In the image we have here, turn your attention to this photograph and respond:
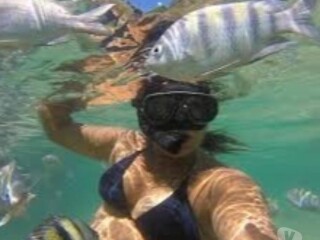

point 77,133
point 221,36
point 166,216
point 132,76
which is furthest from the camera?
point 132,76

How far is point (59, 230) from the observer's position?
12.1 feet

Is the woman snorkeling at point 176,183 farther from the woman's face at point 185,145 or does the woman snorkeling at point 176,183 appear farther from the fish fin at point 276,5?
the fish fin at point 276,5

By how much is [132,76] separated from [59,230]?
973 centimetres

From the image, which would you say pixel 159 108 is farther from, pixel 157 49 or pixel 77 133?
pixel 77 133

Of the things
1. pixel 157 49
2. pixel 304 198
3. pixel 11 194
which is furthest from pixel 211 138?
pixel 304 198

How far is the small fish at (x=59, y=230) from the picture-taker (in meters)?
3.67

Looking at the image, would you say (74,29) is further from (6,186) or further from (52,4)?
(6,186)

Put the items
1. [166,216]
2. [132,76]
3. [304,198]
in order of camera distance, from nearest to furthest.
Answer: [166,216] < [132,76] < [304,198]

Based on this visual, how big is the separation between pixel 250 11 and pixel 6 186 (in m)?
4.91

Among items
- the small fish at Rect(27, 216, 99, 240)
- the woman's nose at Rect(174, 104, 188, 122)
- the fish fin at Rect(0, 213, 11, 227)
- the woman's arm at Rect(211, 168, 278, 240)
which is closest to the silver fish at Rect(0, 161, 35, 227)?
the fish fin at Rect(0, 213, 11, 227)

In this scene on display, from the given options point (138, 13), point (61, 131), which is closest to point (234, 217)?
point (61, 131)

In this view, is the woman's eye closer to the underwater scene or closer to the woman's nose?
the underwater scene

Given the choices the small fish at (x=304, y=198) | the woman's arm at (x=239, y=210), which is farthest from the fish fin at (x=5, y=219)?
the small fish at (x=304, y=198)

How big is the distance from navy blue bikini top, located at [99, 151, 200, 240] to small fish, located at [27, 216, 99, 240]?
5.52 ft
